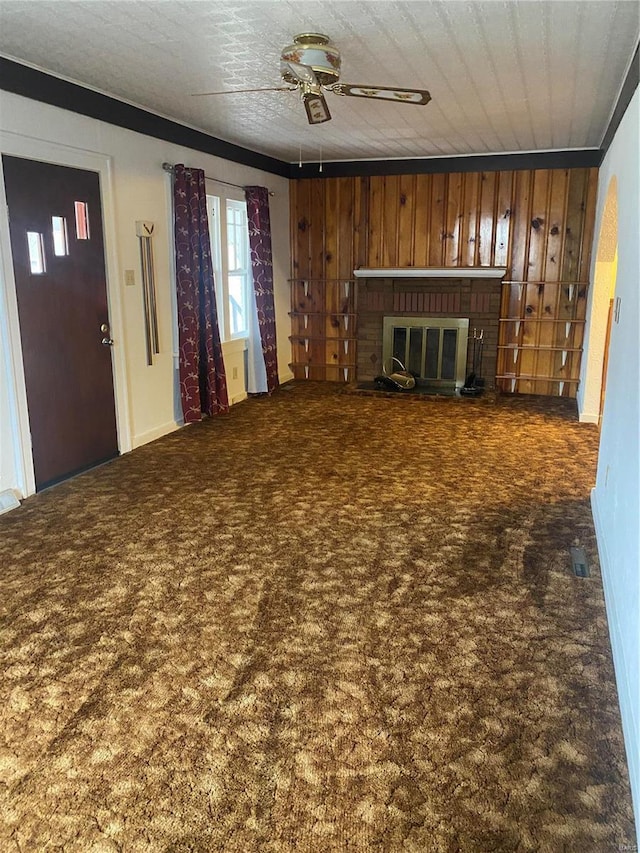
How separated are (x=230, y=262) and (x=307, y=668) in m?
4.74

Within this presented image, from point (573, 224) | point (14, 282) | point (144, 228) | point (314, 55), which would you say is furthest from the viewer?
point (573, 224)

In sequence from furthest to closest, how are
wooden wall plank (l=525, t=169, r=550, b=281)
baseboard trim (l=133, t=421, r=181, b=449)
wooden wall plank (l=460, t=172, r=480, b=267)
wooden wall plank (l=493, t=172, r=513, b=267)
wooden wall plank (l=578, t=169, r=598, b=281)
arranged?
wooden wall plank (l=460, t=172, r=480, b=267) < wooden wall plank (l=493, t=172, r=513, b=267) < wooden wall plank (l=525, t=169, r=550, b=281) < wooden wall plank (l=578, t=169, r=598, b=281) < baseboard trim (l=133, t=421, r=181, b=449)

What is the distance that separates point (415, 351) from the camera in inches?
272

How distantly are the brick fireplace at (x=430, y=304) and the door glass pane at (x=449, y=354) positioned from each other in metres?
0.14

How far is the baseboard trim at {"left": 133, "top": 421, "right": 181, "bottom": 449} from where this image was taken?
4.94m

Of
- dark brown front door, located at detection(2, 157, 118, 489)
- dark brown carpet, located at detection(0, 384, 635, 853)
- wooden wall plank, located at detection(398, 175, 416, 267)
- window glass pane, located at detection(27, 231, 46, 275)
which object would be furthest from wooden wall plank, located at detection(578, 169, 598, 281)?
window glass pane, located at detection(27, 231, 46, 275)

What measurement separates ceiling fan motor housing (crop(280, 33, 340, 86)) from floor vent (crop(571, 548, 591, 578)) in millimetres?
2595

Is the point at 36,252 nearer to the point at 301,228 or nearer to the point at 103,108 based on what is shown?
the point at 103,108

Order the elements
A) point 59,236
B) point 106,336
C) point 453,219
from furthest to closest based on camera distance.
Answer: point 453,219 → point 106,336 → point 59,236

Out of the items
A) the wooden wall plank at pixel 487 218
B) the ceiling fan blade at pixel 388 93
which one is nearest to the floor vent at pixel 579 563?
the ceiling fan blade at pixel 388 93

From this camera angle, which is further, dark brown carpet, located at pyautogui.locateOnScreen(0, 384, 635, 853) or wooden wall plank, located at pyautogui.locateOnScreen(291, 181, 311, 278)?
wooden wall plank, located at pyautogui.locateOnScreen(291, 181, 311, 278)

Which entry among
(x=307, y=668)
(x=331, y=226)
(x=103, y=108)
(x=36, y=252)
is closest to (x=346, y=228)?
(x=331, y=226)

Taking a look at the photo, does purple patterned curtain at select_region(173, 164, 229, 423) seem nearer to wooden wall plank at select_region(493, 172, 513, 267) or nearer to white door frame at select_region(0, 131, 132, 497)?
white door frame at select_region(0, 131, 132, 497)

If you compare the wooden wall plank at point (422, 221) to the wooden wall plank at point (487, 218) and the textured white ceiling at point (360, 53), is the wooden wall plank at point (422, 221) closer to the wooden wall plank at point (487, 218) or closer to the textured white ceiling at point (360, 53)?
the wooden wall plank at point (487, 218)
